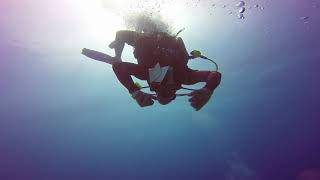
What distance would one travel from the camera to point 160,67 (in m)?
4.57

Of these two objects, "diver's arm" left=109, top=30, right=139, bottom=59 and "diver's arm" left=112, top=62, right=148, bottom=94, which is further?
"diver's arm" left=109, top=30, right=139, bottom=59

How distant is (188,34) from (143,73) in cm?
1654

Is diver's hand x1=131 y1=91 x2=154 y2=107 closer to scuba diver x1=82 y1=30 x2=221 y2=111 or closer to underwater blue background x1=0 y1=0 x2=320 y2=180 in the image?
scuba diver x1=82 y1=30 x2=221 y2=111

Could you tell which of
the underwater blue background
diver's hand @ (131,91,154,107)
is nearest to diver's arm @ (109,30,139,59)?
diver's hand @ (131,91,154,107)

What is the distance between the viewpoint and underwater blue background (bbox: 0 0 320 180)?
2523 cm

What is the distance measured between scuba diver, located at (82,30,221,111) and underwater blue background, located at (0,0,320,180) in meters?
10.3

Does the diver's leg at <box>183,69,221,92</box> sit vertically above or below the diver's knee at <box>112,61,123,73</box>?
above

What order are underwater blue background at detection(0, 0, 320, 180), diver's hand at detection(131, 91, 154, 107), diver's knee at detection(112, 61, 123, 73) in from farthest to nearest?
underwater blue background at detection(0, 0, 320, 180) < diver's knee at detection(112, 61, 123, 73) < diver's hand at detection(131, 91, 154, 107)

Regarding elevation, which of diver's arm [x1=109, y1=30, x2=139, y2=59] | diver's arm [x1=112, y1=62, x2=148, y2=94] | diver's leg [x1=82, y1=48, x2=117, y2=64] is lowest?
diver's arm [x1=112, y1=62, x2=148, y2=94]

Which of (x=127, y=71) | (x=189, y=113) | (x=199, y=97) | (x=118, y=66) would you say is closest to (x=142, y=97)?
(x=127, y=71)

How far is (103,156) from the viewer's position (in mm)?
94812

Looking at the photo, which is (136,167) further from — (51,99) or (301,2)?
(301,2)

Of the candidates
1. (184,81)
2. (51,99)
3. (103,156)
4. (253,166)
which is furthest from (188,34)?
(103,156)

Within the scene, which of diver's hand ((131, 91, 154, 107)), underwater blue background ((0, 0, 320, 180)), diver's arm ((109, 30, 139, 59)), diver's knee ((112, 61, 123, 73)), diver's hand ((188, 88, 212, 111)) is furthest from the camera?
underwater blue background ((0, 0, 320, 180))
